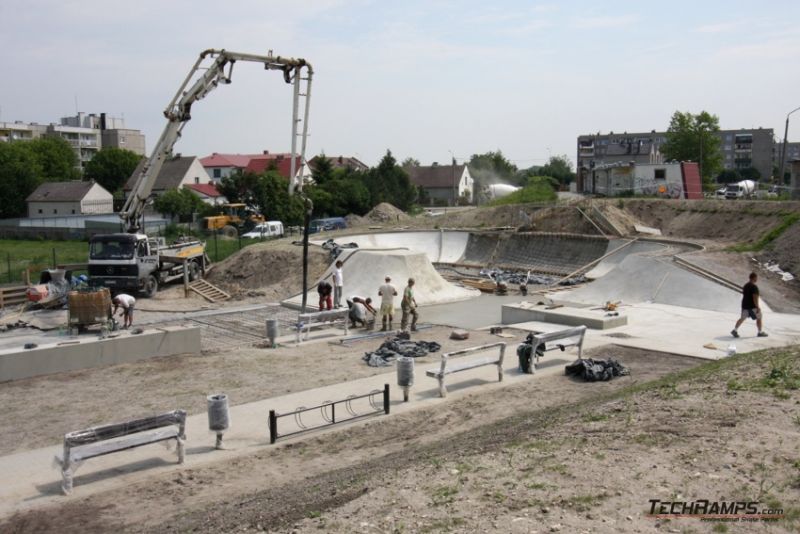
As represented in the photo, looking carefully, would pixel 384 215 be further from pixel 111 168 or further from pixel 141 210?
pixel 111 168

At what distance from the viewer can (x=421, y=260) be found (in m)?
24.7

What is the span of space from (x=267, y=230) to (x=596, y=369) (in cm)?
3442

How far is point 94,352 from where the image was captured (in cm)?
1438

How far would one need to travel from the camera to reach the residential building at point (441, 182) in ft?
294

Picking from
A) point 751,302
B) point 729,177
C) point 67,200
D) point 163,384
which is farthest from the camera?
point 729,177

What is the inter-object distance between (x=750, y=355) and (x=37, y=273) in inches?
1104

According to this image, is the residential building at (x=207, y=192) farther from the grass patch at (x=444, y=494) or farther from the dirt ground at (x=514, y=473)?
the grass patch at (x=444, y=494)

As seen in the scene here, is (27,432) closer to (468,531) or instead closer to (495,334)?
(468,531)

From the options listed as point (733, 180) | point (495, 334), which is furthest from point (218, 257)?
point (733, 180)

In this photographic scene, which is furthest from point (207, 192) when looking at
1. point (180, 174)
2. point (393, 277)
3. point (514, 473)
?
point (514, 473)

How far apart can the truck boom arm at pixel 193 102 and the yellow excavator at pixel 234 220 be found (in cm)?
2073

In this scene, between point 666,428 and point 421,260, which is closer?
point 666,428

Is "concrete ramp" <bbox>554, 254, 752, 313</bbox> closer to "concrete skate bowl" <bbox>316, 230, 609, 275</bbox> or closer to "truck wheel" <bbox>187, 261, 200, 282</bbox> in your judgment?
"concrete skate bowl" <bbox>316, 230, 609, 275</bbox>

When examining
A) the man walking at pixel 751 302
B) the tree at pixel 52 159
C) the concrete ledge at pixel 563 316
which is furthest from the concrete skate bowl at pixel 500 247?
the tree at pixel 52 159
